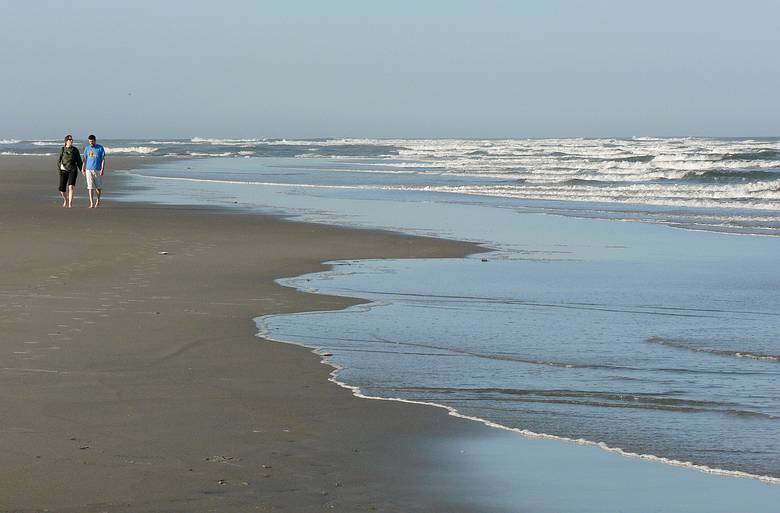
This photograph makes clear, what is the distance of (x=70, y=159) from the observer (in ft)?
69.0

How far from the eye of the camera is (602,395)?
19.8ft

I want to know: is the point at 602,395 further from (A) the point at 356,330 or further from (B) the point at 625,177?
(B) the point at 625,177

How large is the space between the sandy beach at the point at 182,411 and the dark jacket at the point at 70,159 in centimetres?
1001

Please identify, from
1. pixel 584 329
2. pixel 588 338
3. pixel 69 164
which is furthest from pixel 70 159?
pixel 588 338

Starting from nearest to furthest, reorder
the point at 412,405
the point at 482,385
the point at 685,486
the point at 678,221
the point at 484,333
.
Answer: the point at 685,486 < the point at 412,405 < the point at 482,385 < the point at 484,333 < the point at 678,221

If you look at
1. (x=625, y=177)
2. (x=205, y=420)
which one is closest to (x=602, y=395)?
(x=205, y=420)

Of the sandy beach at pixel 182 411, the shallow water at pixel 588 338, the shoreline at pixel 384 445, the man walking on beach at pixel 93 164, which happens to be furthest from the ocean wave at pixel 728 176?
the shoreline at pixel 384 445

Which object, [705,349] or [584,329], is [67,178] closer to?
[584,329]

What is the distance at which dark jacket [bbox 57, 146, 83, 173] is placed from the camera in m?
20.9

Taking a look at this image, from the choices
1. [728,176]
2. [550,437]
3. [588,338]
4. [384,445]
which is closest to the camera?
[384,445]

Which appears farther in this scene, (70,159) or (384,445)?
(70,159)

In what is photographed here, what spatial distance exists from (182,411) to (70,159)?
1655cm

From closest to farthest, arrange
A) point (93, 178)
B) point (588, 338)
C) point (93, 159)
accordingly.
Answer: point (588, 338) < point (93, 159) < point (93, 178)

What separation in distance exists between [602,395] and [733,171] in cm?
3255
